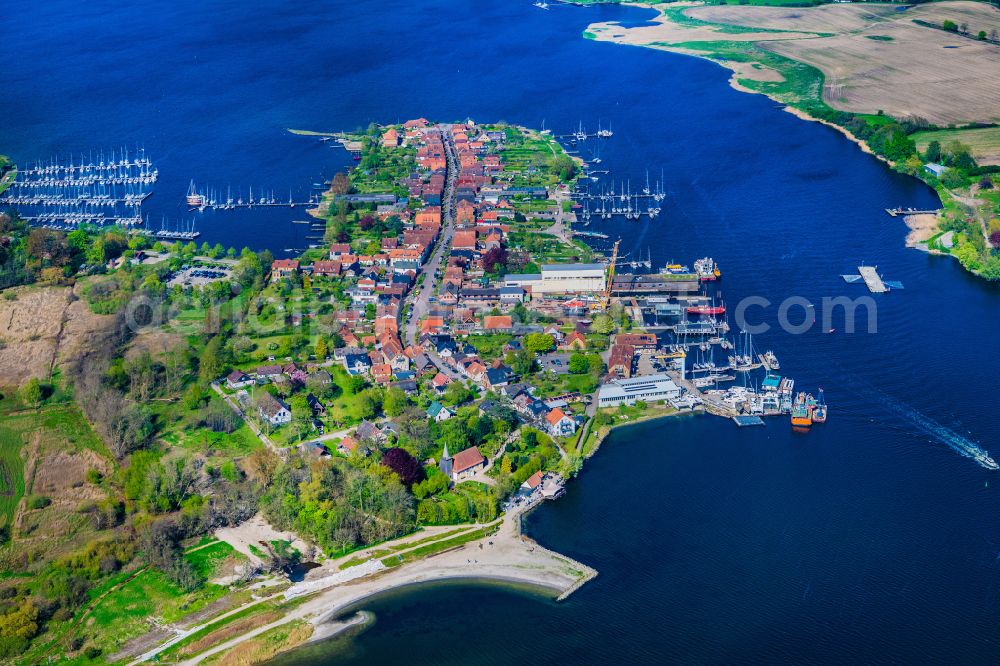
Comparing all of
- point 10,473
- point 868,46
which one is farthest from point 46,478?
point 868,46

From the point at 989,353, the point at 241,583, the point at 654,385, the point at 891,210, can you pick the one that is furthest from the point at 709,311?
the point at 241,583

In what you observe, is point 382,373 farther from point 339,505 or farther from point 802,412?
point 802,412

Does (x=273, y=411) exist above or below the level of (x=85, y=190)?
below

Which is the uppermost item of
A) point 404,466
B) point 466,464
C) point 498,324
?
point 498,324

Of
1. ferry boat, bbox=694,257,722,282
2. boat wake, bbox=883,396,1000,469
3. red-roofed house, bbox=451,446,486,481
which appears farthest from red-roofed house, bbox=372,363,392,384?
boat wake, bbox=883,396,1000,469

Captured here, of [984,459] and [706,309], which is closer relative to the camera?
[984,459]

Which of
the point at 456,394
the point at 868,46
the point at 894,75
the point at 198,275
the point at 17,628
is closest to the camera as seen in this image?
the point at 17,628
